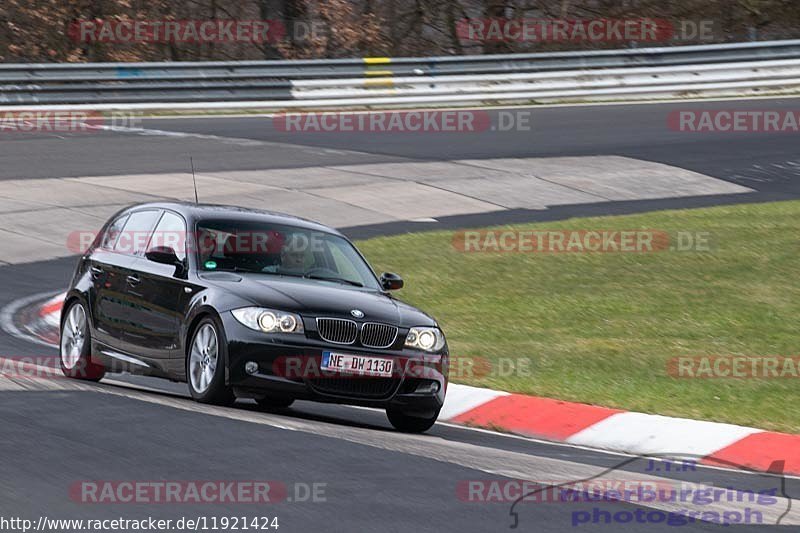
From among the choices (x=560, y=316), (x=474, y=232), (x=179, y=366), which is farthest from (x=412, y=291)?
(x=179, y=366)

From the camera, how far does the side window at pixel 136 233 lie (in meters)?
11.6

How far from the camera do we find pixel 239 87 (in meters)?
31.6

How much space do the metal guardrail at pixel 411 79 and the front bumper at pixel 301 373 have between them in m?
21.1

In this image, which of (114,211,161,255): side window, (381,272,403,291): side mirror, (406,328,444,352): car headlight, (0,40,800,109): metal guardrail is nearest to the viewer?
(406,328,444,352): car headlight

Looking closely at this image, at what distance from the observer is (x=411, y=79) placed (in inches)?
1262

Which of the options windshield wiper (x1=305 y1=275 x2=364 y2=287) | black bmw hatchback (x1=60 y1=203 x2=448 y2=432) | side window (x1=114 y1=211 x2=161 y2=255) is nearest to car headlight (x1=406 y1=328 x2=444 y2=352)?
black bmw hatchback (x1=60 y1=203 x2=448 y2=432)

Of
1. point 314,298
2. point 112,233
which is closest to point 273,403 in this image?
point 314,298

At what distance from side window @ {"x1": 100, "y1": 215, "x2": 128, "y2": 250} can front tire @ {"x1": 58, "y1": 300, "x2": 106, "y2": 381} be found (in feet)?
1.71

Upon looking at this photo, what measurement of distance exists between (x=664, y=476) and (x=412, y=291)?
24.7 ft

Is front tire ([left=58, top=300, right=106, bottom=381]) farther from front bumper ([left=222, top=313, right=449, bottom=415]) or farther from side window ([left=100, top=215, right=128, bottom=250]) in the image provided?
front bumper ([left=222, top=313, right=449, bottom=415])

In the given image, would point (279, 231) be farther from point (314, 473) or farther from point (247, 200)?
point (247, 200)

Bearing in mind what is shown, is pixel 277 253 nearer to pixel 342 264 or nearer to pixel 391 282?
pixel 342 264

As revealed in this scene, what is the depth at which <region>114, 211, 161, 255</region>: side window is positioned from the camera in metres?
11.6

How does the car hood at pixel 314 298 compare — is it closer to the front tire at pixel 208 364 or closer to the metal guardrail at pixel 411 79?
the front tire at pixel 208 364
